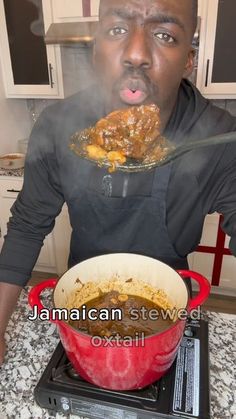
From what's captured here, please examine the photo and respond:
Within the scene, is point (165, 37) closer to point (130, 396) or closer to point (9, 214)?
point (130, 396)

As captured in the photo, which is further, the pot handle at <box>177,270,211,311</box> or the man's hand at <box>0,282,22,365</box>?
the man's hand at <box>0,282,22,365</box>

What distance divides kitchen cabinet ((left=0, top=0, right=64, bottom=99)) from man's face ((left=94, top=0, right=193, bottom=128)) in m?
1.41

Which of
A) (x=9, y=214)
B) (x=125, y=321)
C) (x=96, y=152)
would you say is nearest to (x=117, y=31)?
(x=96, y=152)

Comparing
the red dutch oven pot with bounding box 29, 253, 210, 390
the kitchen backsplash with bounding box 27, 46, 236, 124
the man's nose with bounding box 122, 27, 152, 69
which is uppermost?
the man's nose with bounding box 122, 27, 152, 69

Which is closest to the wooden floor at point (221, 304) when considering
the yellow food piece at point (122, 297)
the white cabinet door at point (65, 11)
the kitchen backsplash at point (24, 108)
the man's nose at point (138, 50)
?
the kitchen backsplash at point (24, 108)

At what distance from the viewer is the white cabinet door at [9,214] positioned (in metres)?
2.31

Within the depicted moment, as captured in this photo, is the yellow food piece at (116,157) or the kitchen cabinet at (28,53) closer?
the yellow food piece at (116,157)

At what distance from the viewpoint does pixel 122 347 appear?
494 mm

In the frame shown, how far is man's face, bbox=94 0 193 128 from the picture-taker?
0.72 meters

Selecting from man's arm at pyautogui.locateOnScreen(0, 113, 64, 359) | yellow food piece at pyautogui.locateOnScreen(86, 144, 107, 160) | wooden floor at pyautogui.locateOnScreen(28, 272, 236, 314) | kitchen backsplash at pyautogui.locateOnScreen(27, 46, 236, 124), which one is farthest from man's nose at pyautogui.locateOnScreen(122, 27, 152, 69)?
wooden floor at pyautogui.locateOnScreen(28, 272, 236, 314)

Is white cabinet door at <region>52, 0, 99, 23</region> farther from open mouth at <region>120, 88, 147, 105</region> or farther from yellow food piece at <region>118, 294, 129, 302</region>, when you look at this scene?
yellow food piece at <region>118, 294, 129, 302</region>

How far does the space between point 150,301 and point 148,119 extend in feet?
1.37

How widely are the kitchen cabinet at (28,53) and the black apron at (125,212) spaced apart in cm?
147

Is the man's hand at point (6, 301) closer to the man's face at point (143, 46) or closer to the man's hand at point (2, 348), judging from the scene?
the man's hand at point (2, 348)
